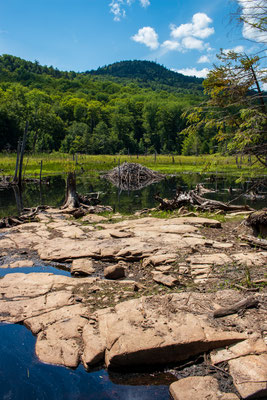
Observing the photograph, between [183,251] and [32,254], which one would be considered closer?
[183,251]

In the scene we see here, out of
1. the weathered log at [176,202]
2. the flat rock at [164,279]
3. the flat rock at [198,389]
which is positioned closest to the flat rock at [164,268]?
the flat rock at [164,279]

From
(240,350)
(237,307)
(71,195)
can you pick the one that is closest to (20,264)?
(237,307)

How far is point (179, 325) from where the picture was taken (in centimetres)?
377

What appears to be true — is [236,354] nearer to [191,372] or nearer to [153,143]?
[191,372]

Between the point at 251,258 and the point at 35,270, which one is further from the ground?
the point at 251,258

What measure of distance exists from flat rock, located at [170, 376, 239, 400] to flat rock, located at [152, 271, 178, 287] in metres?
2.02

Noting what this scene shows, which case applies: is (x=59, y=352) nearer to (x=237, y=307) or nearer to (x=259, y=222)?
(x=237, y=307)

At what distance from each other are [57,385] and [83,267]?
3.04 m

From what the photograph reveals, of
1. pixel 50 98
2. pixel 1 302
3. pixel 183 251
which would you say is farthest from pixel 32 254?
pixel 50 98

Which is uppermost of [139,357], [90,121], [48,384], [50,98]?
[50,98]

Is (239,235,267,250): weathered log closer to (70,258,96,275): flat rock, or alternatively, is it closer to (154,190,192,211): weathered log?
(70,258,96,275): flat rock

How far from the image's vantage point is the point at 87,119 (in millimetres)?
115188

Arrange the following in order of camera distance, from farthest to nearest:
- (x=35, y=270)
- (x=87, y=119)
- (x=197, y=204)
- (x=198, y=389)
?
(x=87, y=119)
(x=197, y=204)
(x=35, y=270)
(x=198, y=389)

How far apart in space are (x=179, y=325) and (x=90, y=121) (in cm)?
11973
